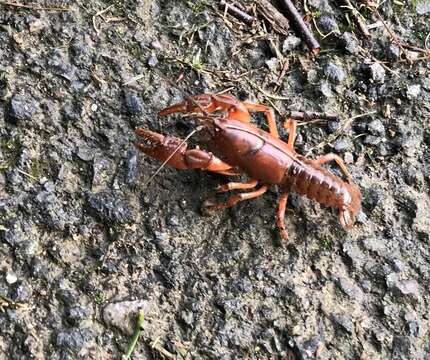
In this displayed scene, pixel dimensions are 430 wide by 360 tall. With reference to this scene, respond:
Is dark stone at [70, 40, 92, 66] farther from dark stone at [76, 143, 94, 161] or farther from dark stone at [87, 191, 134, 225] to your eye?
dark stone at [87, 191, 134, 225]

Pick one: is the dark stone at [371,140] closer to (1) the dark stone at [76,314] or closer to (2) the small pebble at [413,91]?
(2) the small pebble at [413,91]

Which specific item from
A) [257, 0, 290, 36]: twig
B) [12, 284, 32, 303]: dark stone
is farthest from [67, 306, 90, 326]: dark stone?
[257, 0, 290, 36]: twig

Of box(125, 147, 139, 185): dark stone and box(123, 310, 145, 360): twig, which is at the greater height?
box(125, 147, 139, 185): dark stone

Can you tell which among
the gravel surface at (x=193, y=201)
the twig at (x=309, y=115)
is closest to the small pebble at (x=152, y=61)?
the gravel surface at (x=193, y=201)

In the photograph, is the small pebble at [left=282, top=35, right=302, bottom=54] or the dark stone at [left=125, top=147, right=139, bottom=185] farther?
the small pebble at [left=282, top=35, right=302, bottom=54]

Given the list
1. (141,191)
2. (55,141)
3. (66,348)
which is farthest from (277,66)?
(66,348)

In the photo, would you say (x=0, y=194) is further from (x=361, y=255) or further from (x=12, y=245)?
(x=361, y=255)
